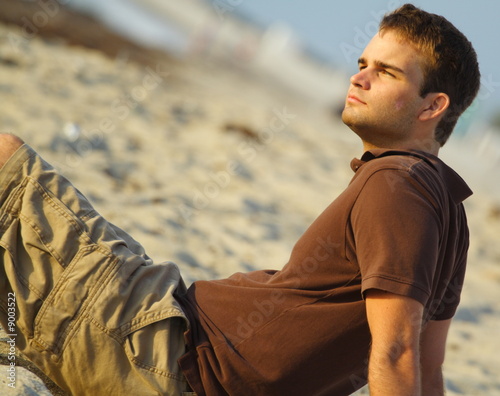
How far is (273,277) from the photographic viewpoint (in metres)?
1.90

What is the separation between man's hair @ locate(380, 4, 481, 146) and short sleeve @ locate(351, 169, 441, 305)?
42 cm

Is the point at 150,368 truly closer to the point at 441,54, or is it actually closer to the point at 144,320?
the point at 144,320

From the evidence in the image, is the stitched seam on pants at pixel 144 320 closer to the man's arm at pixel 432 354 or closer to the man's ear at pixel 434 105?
the man's arm at pixel 432 354

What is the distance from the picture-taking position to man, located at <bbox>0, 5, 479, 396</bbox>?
1.73 metres

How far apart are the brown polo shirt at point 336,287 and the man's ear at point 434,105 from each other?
19 centimetres

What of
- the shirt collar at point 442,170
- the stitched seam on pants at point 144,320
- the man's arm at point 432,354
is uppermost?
the shirt collar at point 442,170

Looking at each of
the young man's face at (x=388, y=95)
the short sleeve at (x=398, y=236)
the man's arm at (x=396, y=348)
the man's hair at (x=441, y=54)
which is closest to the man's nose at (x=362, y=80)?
the young man's face at (x=388, y=95)

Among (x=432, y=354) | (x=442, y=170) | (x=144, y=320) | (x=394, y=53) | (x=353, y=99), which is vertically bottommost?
(x=144, y=320)

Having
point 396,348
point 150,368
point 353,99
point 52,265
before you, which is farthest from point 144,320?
point 353,99

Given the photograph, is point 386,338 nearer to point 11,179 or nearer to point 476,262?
point 11,179

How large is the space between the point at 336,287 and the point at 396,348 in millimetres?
269

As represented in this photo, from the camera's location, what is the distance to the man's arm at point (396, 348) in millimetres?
1576

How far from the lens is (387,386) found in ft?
5.16

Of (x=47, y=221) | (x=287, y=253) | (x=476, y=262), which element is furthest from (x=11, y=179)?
(x=476, y=262)
